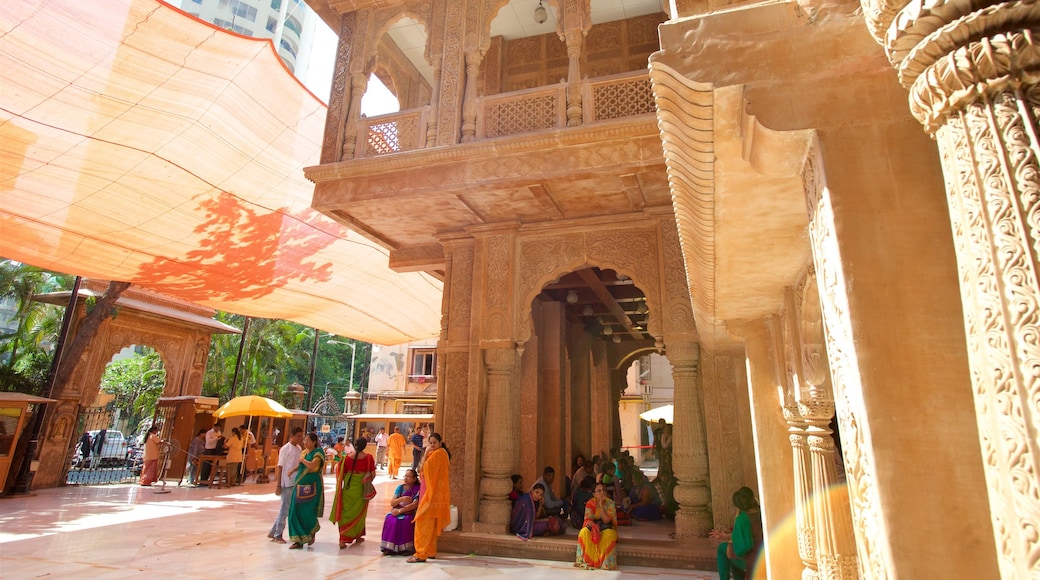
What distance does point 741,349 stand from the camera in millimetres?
5520

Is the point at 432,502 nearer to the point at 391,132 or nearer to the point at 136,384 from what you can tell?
the point at 391,132

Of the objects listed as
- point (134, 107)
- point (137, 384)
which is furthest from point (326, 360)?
point (134, 107)

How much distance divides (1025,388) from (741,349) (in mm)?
4859

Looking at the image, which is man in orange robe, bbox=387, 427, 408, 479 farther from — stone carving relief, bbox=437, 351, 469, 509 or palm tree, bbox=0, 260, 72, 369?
palm tree, bbox=0, 260, 72, 369

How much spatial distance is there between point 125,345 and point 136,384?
51.3 feet

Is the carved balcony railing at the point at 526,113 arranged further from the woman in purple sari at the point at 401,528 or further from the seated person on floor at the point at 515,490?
the woman in purple sari at the point at 401,528

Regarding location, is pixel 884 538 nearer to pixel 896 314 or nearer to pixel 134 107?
pixel 896 314

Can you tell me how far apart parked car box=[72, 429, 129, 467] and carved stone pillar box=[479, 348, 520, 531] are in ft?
46.8

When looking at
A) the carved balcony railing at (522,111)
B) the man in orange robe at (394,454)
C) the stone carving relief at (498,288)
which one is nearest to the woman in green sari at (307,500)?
the stone carving relief at (498,288)

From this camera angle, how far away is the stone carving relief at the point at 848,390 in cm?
121

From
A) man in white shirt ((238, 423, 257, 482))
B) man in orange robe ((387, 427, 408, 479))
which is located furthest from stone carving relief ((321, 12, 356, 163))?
man in orange robe ((387, 427, 408, 479))

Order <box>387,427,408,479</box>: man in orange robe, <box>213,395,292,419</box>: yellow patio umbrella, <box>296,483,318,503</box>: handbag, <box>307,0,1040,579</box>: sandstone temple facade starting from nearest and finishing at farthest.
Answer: <box>307,0,1040,579</box>: sandstone temple facade → <box>296,483,318,503</box>: handbag → <box>213,395,292,419</box>: yellow patio umbrella → <box>387,427,408,479</box>: man in orange robe

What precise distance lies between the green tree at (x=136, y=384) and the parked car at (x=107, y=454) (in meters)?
1.39

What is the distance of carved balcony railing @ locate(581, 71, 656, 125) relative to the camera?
5.95 meters
